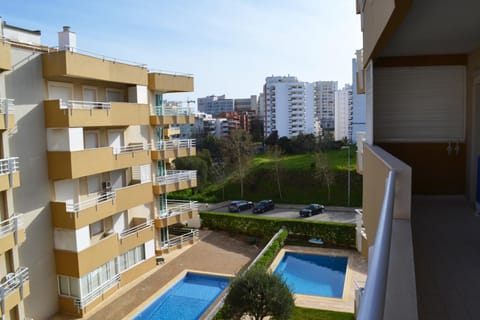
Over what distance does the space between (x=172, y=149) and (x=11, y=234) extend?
31.1 ft

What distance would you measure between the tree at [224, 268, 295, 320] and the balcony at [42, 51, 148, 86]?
342 inches

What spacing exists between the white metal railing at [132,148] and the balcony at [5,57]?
212 inches

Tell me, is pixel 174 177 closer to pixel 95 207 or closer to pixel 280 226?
pixel 95 207

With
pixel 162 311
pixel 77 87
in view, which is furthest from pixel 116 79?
pixel 162 311

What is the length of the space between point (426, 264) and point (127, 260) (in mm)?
15403

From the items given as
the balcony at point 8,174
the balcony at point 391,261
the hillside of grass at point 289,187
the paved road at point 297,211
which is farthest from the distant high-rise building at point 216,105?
the balcony at point 391,261

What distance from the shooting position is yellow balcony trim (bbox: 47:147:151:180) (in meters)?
13.4

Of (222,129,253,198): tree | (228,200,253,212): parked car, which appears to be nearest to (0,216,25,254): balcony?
(228,200,253,212): parked car

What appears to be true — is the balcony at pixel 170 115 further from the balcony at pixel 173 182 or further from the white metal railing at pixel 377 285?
the white metal railing at pixel 377 285

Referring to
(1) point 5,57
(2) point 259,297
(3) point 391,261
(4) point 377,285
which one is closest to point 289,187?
(2) point 259,297

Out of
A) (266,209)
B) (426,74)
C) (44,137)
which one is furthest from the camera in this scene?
(266,209)

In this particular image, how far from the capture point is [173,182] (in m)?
20.2

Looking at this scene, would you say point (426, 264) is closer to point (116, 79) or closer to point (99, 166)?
point (99, 166)

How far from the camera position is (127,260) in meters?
17.1
